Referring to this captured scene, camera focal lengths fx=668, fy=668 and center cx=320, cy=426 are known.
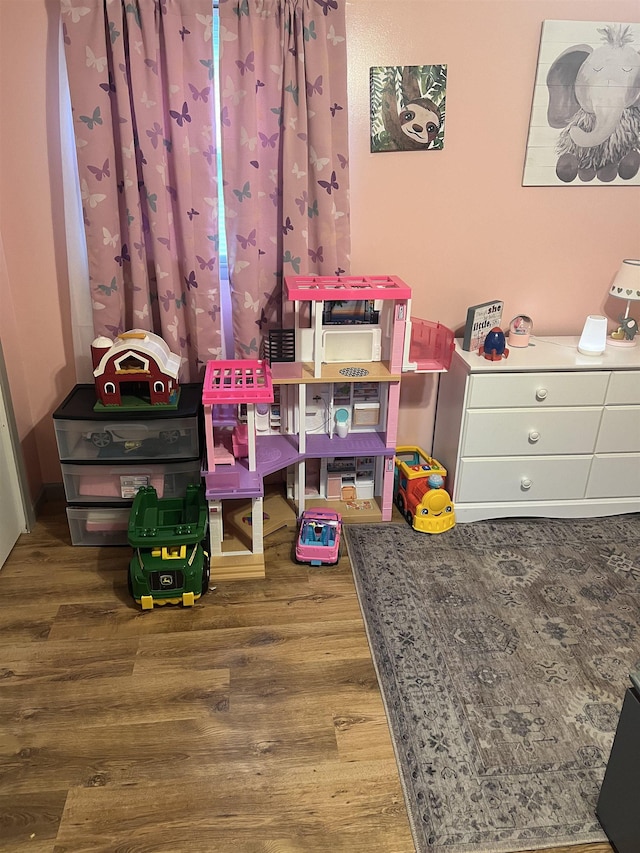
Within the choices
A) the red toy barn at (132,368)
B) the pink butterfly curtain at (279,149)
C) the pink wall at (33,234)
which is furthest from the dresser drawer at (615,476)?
the pink wall at (33,234)

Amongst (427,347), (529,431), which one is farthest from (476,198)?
(529,431)

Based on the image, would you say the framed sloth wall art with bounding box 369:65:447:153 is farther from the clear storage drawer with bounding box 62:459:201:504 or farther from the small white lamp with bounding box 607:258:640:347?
the clear storage drawer with bounding box 62:459:201:504

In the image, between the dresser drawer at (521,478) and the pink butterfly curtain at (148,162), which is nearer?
the pink butterfly curtain at (148,162)

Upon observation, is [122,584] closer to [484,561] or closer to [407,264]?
[484,561]

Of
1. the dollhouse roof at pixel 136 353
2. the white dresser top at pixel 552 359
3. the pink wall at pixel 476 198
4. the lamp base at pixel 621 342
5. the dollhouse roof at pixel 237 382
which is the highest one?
the pink wall at pixel 476 198

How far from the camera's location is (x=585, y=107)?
2791 millimetres

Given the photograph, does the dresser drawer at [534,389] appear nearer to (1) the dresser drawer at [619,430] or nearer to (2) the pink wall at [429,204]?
(1) the dresser drawer at [619,430]

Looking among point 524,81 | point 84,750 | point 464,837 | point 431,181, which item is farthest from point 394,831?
point 524,81

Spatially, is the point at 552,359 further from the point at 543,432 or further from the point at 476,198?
the point at 476,198

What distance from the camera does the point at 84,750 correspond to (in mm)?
1906

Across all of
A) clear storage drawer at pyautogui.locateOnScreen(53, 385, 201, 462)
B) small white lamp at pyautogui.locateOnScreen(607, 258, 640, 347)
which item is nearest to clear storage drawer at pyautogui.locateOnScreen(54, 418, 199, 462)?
clear storage drawer at pyautogui.locateOnScreen(53, 385, 201, 462)

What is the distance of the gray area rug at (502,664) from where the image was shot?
1769mm

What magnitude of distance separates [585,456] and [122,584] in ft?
6.69

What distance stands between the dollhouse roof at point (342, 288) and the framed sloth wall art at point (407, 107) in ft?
1.80
